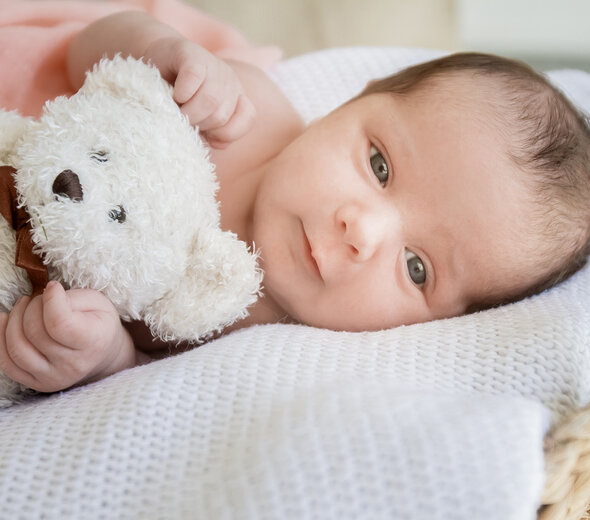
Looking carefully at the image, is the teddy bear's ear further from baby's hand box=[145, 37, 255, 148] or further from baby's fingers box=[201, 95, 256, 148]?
baby's fingers box=[201, 95, 256, 148]

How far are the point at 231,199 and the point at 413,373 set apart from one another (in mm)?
486

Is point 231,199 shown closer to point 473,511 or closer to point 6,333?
point 6,333

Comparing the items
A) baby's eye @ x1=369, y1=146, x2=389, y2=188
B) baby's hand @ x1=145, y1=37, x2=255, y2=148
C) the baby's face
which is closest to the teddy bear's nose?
baby's hand @ x1=145, y1=37, x2=255, y2=148

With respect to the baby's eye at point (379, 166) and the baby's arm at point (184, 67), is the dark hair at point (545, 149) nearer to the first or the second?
the baby's eye at point (379, 166)

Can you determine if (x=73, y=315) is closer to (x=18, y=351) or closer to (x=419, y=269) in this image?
(x=18, y=351)

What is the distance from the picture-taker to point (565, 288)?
1.03 meters

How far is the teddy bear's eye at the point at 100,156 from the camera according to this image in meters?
0.74

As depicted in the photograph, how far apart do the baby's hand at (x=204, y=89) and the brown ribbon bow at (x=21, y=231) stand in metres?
0.27

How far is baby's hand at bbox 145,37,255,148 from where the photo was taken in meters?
0.92

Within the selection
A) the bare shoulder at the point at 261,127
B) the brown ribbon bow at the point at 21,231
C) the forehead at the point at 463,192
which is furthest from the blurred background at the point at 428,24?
the brown ribbon bow at the point at 21,231

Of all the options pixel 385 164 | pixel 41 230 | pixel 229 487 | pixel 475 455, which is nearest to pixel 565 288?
pixel 385 164

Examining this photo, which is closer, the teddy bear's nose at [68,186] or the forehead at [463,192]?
the teddy bear's nose at [68,186]

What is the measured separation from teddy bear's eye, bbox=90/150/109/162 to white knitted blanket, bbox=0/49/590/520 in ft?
0.83

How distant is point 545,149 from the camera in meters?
1.01
